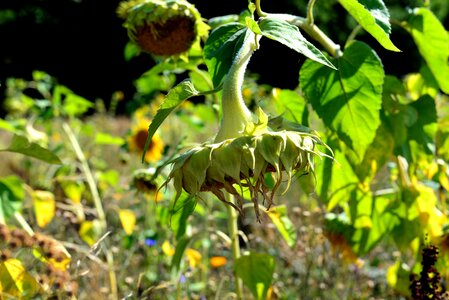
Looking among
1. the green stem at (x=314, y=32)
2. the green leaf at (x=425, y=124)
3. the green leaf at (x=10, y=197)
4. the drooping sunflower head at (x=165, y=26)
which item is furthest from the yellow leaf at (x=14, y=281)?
the green leaf at (x=425, y=124)

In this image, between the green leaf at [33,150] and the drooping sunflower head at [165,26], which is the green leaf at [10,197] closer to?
the green leaf at [33,150]

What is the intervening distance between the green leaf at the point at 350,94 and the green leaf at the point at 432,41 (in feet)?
0.59

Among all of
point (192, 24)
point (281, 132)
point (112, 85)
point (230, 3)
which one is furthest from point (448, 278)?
point (112, 85)

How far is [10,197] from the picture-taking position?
1242mm

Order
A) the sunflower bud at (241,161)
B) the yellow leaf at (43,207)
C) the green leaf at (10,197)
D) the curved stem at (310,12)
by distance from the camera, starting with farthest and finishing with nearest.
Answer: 1. the yellow leaf at (43,207)
2. the green leaf at (10,197)
3. the curved stem at (310,12)
4. the sunflower bud at (241,161)

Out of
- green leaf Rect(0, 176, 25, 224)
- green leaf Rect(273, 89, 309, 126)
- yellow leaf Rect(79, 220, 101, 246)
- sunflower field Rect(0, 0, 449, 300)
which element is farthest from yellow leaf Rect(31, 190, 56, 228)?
green leaf Rect(273, 89, 309, 126)

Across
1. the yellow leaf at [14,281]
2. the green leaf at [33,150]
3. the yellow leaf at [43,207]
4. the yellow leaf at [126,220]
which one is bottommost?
the yellow leaf at [126,220]

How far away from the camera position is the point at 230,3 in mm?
10336

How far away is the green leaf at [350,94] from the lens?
94cm

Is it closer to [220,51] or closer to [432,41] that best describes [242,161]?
[220,51]

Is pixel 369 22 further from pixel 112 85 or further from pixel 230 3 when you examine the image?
pixel 112 85

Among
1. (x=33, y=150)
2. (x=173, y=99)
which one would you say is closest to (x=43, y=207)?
(x=33, y=150)

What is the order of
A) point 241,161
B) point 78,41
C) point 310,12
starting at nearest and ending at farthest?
point 241,161 < point 310,12 < point 78,41

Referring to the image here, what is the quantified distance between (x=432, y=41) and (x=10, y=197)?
2.38 ft
